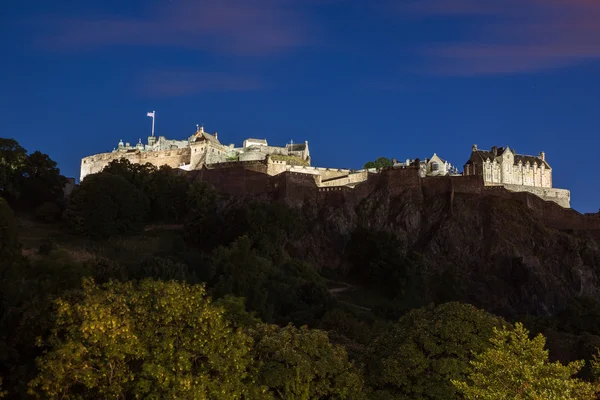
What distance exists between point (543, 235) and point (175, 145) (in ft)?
221

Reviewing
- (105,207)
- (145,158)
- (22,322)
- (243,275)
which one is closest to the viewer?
(22,322)

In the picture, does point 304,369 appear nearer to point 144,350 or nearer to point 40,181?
point 144,350

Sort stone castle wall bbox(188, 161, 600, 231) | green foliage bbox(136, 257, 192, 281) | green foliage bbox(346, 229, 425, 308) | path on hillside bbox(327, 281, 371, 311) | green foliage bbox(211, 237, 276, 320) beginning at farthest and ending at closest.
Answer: stone castle wall bbox(188, 161, 600, 231), green foliage bbox(346, 229, 425, 308), path on hillside bbox(327, 281, 371, 311), green foliage bbox(136, 257, 192, 281), green foliage bbox(211, 237, 276, 320)

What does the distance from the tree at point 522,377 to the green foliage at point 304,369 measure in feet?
18.1

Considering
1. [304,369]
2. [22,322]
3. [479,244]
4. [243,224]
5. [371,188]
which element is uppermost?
[371,188]

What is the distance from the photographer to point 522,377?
22.0m

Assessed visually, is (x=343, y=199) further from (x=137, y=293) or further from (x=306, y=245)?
(x=137, y=293)

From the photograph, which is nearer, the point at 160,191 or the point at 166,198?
the point at 166,198

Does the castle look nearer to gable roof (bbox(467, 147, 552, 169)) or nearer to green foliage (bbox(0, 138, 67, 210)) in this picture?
gable roof (bbox(467, 147, 552, 169))

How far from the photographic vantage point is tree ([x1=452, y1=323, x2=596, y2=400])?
20797 millimetres

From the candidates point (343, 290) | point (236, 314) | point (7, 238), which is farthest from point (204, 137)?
point (236, 314)

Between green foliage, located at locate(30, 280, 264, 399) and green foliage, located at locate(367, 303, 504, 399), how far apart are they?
19.0ft

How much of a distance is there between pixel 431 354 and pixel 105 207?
50184 millimetres

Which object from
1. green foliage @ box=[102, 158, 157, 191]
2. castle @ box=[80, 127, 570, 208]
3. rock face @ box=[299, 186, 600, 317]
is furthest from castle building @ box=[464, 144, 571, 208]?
green foliage @ box=[102, 158, 157, 191]
